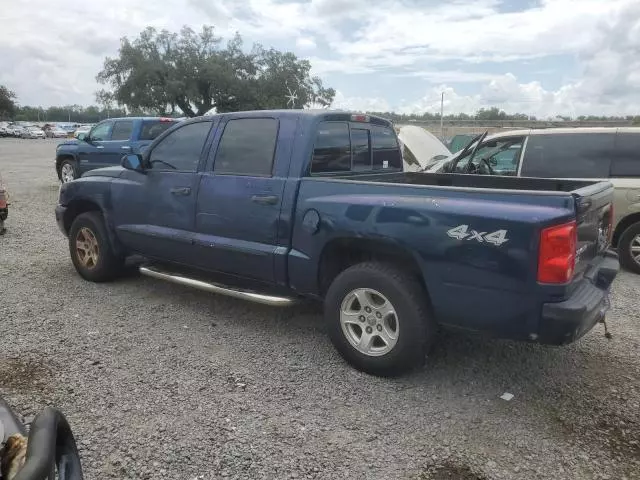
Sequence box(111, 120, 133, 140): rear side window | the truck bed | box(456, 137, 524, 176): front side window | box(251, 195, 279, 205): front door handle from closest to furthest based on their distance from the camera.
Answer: box(251, 195, 279, 205): front door handle, the truck bed, box(456, 137, 524, 176): front side window, box(111, 120, 133, 140): rear side window

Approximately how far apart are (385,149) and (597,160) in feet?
10.6

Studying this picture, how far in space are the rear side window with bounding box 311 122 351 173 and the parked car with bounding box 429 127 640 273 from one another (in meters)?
3.49

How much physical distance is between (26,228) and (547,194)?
8586 millimetres

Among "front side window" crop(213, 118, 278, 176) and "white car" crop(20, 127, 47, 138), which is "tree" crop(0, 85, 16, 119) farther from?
"front side window" crop(213, 118, 278, 176)

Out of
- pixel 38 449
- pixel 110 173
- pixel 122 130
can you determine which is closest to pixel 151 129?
pixel 122 130

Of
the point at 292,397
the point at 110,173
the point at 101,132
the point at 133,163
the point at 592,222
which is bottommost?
the point at 292,397

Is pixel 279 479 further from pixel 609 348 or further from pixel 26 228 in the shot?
pixel 26 228

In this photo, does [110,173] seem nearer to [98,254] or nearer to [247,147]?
[98,254]

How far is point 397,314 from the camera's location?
3.56 metres

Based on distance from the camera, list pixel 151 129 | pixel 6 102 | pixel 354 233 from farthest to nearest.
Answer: pixel 6 102
pixel 151 129
pixel 354 233

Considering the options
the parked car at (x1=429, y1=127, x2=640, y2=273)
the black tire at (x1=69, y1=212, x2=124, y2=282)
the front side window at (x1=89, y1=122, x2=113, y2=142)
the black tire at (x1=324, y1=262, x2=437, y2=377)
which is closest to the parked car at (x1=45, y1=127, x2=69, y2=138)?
the front side window at (x1=89, y1=122, x2=113, y2=142)

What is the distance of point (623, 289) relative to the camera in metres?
5.96

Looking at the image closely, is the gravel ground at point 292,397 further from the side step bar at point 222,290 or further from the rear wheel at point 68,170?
the rear wheel at point 68,170

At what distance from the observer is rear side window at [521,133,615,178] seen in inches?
266
